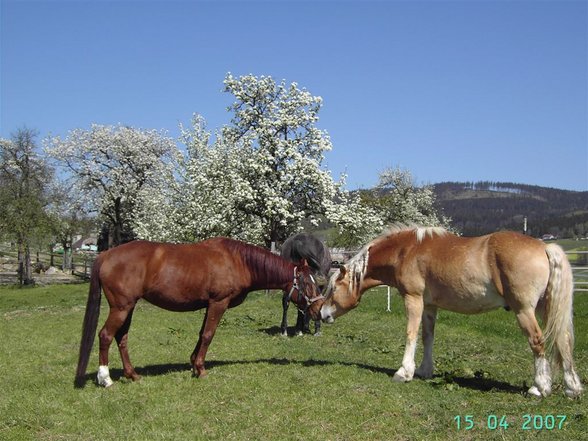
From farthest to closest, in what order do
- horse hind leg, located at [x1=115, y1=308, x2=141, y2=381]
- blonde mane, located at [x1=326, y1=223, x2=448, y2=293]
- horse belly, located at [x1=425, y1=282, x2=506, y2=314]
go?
blonde mane, located at [x1=326, y1=223, x2=448, y2=293] < horse hind leg, located at [x1=115, y1=308, x2=141, y2=381] < horse belly, located at [x1=425, y1=282, x2=506, y2=314]

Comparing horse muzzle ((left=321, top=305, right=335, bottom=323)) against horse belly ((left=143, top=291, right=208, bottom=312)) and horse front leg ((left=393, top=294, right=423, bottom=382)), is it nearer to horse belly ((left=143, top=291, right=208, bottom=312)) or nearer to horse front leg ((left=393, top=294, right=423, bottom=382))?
horse front leg ((left=393, top=294, right=423, bottom=382))

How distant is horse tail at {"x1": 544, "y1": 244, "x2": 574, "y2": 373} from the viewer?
647cm

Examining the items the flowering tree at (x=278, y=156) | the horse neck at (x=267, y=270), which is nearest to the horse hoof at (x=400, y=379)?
the horse neck at (x=267, y=270)

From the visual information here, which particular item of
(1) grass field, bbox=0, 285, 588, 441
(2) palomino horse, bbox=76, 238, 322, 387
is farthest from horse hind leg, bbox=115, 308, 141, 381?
(1) grass field, bbox=0, 285, 588, 441

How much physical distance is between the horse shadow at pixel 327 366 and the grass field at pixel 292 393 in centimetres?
2

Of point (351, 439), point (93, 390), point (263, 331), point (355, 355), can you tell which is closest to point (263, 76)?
point (263, 331)

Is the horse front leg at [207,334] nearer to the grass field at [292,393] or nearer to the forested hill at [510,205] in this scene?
the grass field at [292,393]

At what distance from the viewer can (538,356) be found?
6.61m

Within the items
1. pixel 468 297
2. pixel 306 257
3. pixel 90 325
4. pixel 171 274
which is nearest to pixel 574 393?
pixel 468 297

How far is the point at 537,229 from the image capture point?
278 feet

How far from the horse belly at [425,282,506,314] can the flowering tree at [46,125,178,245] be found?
3959 centimetres

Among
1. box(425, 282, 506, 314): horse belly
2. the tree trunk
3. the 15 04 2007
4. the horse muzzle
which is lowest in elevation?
the tree trunk

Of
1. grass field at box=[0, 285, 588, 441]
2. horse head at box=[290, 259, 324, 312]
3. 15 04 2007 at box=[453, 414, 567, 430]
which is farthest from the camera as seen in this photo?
horse head at box=[290, 259, 324, 312]

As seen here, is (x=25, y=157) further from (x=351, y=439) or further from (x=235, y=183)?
(x=351, y=439)
